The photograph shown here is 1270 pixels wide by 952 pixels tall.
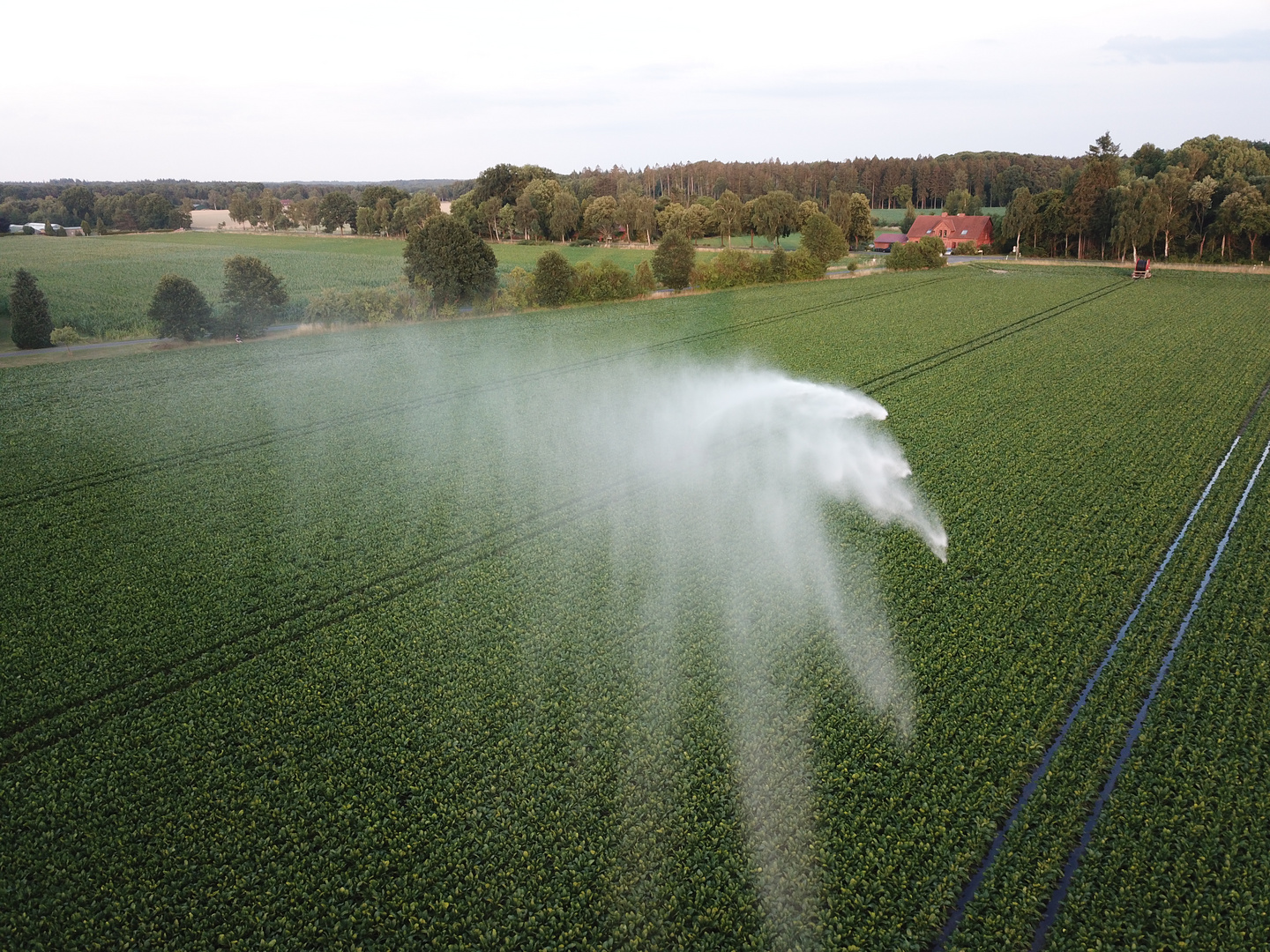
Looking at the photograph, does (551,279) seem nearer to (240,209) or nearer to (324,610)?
(324,610)

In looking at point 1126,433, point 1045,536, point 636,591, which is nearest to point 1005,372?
point 1126,433

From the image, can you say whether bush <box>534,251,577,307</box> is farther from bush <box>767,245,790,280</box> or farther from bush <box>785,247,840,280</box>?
bush <box>785,247,840,280</box>

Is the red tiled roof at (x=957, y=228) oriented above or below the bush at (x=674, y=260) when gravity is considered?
above

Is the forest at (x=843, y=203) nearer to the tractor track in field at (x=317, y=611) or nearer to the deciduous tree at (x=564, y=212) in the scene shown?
the deciduous tree at (x=564, y=212)

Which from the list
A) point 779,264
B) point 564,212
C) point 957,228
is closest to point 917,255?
point 779,264

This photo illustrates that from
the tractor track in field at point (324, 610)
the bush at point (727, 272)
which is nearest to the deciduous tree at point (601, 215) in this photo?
the bush at point (727, 272)

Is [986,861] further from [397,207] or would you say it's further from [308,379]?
[397,207]
